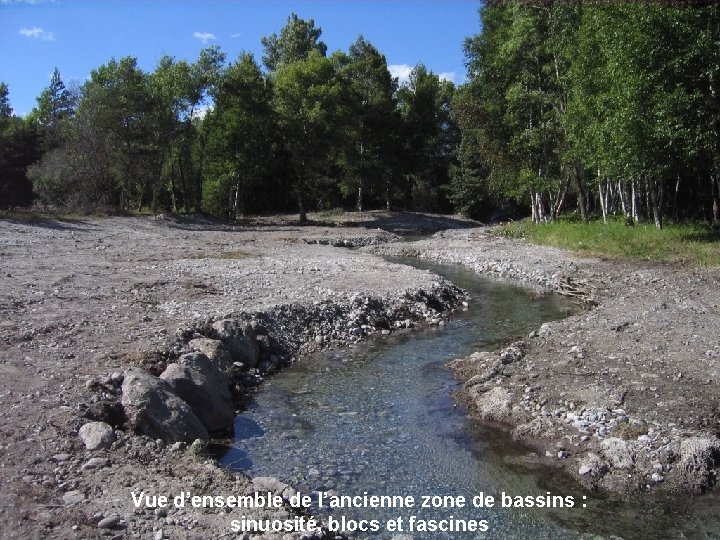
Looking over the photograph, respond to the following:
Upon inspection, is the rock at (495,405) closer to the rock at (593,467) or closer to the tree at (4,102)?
the rock at (593,467)

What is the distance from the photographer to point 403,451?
964 centimetres

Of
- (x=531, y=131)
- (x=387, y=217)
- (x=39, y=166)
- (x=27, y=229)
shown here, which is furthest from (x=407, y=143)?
(x=27, y=229)

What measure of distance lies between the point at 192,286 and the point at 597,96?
77.3ft

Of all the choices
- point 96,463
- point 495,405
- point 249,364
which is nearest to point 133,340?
point 249,364

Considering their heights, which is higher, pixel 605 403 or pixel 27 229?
pixel 27 229

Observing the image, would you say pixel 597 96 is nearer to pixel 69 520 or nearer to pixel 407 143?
pixel 69 520

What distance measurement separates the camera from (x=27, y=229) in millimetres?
32469

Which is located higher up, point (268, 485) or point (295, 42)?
point (295, 42)

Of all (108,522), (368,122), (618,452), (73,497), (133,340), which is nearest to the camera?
(108,522)

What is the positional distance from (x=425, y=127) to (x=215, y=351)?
62.8 metres

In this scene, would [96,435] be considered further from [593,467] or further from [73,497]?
[593,467]

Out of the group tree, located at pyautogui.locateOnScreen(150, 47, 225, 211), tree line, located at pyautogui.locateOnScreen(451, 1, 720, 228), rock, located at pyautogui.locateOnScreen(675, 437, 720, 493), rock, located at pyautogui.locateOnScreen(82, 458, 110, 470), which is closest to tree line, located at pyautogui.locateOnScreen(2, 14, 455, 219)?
tree, located at pyautogui.locateOnScreen(150, 47, 225, 211)

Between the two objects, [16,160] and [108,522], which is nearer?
[108,522]

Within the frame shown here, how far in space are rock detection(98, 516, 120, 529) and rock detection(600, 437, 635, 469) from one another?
253 inches
